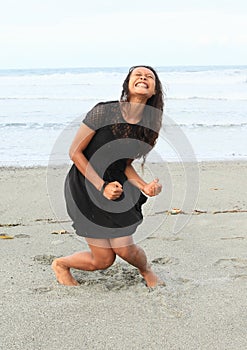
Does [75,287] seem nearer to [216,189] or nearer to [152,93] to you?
[152,93]

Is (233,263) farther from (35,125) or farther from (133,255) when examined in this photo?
(35,125)

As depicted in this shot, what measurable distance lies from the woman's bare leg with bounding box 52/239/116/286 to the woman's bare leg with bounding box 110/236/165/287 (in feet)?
0.18

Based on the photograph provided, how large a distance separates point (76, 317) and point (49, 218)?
2.10 meters

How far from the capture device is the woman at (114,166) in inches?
111

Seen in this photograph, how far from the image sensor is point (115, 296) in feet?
9.50

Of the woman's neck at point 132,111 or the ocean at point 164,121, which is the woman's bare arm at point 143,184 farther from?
the ocean at point 164,121

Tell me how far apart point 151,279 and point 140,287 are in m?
0.08

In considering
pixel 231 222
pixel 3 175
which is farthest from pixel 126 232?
pixel 3 175

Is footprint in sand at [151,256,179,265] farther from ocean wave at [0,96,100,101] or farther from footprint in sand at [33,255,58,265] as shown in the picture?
ocean wave at [0,96,100,101]

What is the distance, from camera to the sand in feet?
7.98

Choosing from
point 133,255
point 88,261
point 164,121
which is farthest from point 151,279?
point 164,121

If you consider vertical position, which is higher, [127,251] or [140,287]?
[127,251]

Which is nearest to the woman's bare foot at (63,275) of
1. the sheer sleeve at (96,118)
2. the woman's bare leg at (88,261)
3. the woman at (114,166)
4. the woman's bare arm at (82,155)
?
the woman's bare leg at (88,261)

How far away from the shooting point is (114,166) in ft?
9.69
